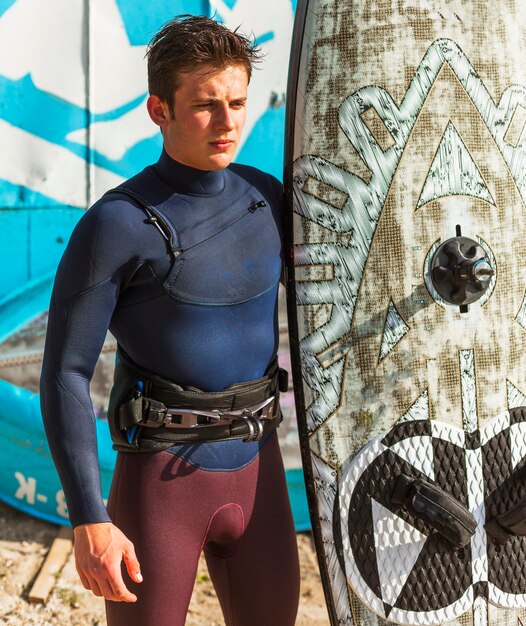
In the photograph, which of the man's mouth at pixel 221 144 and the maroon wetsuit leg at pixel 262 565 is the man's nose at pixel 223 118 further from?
the maroon wetsuit leg at pixel 262 565

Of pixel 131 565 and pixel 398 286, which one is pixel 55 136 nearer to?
pixel 398 286

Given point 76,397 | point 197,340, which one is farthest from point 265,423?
point 76,397

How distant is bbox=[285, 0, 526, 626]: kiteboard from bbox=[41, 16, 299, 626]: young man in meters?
0.16

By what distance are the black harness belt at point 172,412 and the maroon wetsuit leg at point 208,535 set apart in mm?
50

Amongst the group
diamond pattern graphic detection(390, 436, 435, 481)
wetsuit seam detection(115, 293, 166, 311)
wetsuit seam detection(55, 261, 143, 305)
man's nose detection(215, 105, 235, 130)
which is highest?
man's nose detection(215, 105, 235, 130)

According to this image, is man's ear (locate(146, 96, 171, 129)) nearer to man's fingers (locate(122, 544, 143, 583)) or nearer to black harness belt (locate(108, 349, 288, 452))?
black harness belt (locate(108, 349, 288, 452))

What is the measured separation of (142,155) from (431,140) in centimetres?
194

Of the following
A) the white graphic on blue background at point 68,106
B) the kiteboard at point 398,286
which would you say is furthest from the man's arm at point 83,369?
the white graphic on blue background at point 68,106

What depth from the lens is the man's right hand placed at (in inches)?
70.4

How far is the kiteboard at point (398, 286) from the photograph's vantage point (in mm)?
2195

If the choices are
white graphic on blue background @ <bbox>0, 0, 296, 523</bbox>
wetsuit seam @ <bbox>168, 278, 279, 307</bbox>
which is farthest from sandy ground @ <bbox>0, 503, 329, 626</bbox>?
wetsuit seam @ <bbox>168, 278, 279, 307</bbox>

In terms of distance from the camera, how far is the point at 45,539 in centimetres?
388

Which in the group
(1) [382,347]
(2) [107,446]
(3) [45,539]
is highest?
(1) [382,347]

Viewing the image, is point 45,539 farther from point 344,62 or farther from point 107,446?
point 344,62
